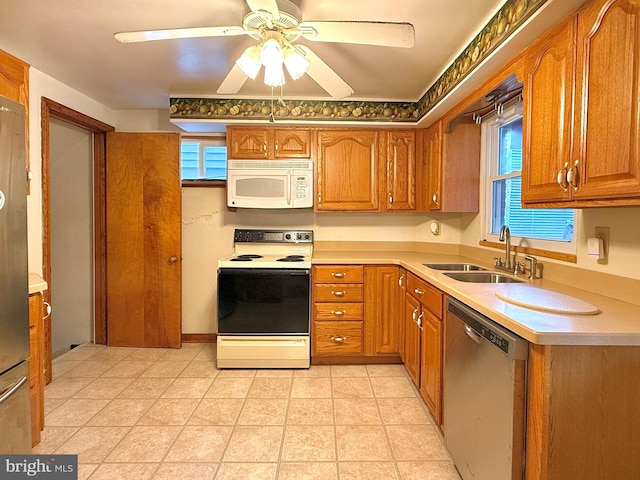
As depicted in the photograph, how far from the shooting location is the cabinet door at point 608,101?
107 centimetres

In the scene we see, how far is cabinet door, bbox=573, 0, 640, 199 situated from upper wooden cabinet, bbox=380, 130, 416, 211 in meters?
1.76

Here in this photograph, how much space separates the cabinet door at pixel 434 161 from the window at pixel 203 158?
194 centimetres

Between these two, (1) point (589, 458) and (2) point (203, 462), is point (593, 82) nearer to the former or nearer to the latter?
(1) point (589, 458)

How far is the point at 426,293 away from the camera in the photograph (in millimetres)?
2113

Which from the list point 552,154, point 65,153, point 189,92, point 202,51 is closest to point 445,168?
point 552,154

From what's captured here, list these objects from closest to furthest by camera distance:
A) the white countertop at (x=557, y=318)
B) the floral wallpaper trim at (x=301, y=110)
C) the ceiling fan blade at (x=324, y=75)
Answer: the white countertop at (x=557, y=318) < the ceiling fan blade at (x=324, y=75) < the floral wallpaper trim at (x=301, y=110)

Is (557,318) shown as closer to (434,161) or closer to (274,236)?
(434,161)

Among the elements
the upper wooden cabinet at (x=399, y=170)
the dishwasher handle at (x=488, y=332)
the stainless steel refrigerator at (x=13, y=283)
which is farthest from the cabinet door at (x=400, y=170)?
the stainless steel refrigerator at (x=13, y=283)

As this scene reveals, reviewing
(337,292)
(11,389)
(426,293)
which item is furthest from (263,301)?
(11,389)

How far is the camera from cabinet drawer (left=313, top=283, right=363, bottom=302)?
279 centimetres

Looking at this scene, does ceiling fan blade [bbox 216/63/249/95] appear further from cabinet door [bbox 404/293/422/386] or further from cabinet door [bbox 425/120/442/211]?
cabinet door [bbox 404/293/422/386]

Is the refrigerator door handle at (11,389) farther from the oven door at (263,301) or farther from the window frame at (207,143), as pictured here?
the window frame at (207,143)

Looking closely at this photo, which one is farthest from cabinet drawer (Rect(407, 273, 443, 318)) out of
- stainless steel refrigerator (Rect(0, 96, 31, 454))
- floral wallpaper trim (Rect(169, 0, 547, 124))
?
stainless steel refrigerator (Rect(0, 96, 31, 454))

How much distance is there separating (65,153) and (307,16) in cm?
288
